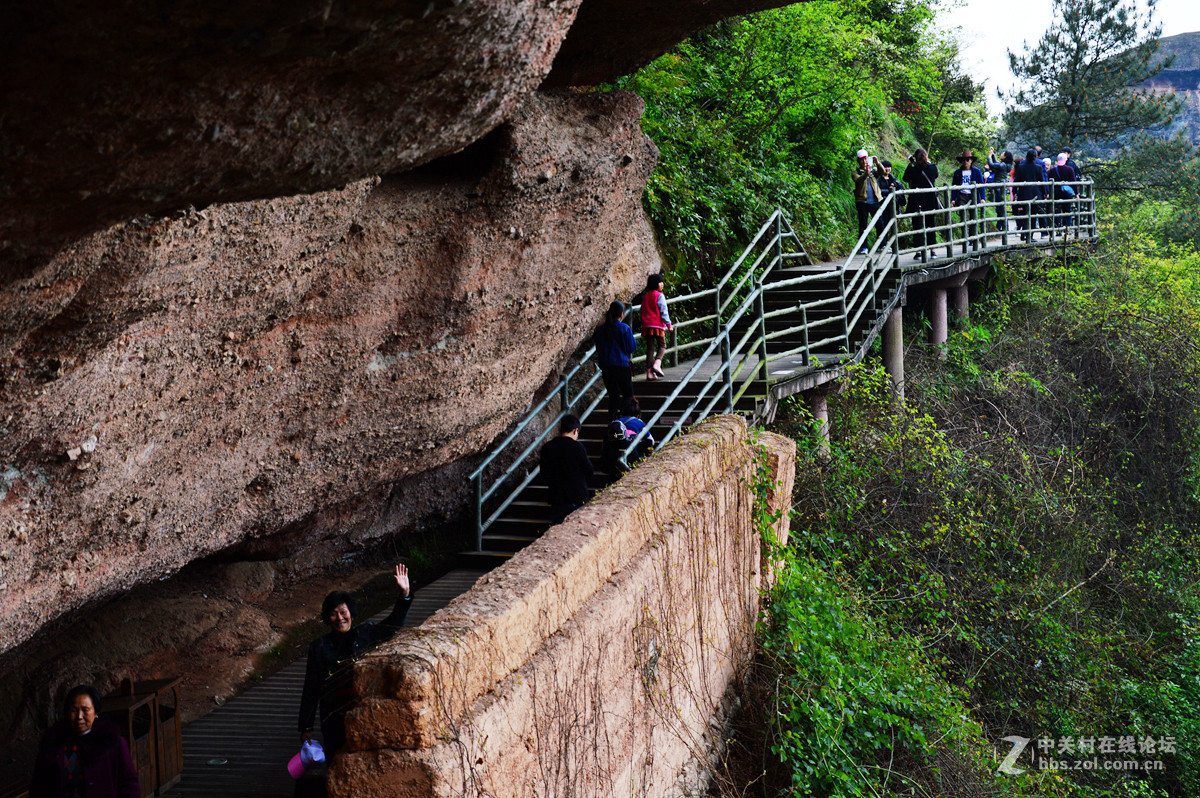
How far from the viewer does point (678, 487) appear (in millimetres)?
7168

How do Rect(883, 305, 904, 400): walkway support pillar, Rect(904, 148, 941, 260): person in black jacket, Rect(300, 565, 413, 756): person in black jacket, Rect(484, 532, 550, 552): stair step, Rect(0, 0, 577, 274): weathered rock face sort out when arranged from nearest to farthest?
Rect(0, 0, 577, 274): weathered rock face, Rect(300, 565, 413, 756): person in black jacket, Rect(484, 532, 550, 552): stair step, Rect(883, 305, 904, 400): walkway support pillar, Rect(904, 148, 941, 260): person in black jacket

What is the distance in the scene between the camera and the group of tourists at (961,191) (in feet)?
53.0

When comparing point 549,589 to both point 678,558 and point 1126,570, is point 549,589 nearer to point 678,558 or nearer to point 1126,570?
point 678,558

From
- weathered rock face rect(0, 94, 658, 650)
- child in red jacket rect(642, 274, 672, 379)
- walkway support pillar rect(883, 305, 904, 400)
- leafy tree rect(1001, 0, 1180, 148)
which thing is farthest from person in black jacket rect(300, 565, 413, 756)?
leafy tree rect(1001, 0, 1180, 148)

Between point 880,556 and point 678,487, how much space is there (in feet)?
17.9

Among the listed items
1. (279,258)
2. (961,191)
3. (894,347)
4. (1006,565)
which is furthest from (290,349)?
(961,191)

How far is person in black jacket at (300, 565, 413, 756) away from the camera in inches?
194

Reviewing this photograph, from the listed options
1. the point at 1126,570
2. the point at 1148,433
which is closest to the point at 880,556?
the point at 1126,570

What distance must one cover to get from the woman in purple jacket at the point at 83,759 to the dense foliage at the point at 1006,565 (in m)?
4.20

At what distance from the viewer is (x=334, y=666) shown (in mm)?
5215

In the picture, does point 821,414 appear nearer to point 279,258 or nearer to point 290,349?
point 290,349

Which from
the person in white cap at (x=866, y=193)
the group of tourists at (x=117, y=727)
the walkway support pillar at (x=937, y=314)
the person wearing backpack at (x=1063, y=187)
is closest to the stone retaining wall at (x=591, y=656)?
the group of tourists at (x=117, y=727)

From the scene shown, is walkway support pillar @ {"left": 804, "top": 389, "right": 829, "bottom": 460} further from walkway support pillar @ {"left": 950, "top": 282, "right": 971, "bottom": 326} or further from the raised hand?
the raised hand

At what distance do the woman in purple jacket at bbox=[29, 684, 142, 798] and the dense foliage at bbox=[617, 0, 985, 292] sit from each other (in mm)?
10510
